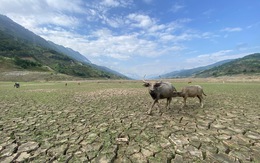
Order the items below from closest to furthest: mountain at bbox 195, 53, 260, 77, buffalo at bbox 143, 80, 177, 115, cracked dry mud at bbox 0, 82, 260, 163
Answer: cracked dry mud at bbox 0, 82, 260, 163 → buffalo at bbox 143, 80, 177, 115 → mountain at bbox 195, 53, 260, 77

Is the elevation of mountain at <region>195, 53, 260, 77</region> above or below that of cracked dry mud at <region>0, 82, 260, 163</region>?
above

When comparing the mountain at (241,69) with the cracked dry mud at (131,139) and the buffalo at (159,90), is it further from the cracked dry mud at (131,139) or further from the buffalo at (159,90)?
the cracked dry mud at (131,139)

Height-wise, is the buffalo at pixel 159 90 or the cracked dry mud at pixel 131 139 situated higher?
the buffalo at pixel 159 90

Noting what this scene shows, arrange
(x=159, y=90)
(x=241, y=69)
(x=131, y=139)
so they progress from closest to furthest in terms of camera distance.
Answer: (x=131, y=139) < (x=159, y=90) < (x=241, y=69)

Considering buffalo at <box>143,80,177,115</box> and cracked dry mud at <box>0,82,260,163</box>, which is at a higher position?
buffalo at <box>143,80,177,115</box>

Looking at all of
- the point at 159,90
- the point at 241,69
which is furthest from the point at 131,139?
the point at 241,69

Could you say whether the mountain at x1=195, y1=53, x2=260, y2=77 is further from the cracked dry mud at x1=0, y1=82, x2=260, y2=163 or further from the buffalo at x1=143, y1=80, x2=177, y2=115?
the cracked dry mud at x1=0, y1=82, x2=260, y2=163

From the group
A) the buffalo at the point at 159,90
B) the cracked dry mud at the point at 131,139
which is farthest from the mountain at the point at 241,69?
the cracked dry mud at the point at 131,139

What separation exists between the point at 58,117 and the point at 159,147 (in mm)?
5689

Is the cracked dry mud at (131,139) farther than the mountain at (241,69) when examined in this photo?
No

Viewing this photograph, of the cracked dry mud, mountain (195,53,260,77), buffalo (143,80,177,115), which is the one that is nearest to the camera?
the cracked dry mud

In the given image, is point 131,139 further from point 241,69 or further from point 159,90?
point 241,69

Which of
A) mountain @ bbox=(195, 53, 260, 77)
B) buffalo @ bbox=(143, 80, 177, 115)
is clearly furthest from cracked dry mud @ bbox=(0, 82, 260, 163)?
mountain @ bbox=(195, 53, 260, 77)

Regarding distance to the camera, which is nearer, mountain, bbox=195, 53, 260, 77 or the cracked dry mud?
the cracked dry mud
